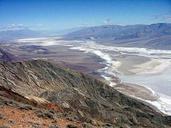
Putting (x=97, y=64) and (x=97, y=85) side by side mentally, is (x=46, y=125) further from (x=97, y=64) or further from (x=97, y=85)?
(x=97, y=64)

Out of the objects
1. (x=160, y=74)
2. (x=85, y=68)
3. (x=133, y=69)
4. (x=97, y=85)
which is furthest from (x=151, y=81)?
(x=97, y=85)

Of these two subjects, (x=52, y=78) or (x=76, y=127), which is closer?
(x=76, y=127)

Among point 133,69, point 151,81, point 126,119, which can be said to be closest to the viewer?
point 126,119

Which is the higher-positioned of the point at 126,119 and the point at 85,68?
the point at 126,119

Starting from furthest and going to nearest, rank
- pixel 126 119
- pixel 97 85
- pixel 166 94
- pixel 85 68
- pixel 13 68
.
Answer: pixel 85 68
pixel 166 94
pixel 97 85
pixel 13 68
pixel 126 119

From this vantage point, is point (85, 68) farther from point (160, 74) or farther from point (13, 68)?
point (13, 68)

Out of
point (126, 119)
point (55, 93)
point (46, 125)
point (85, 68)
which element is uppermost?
point (46, 125)
